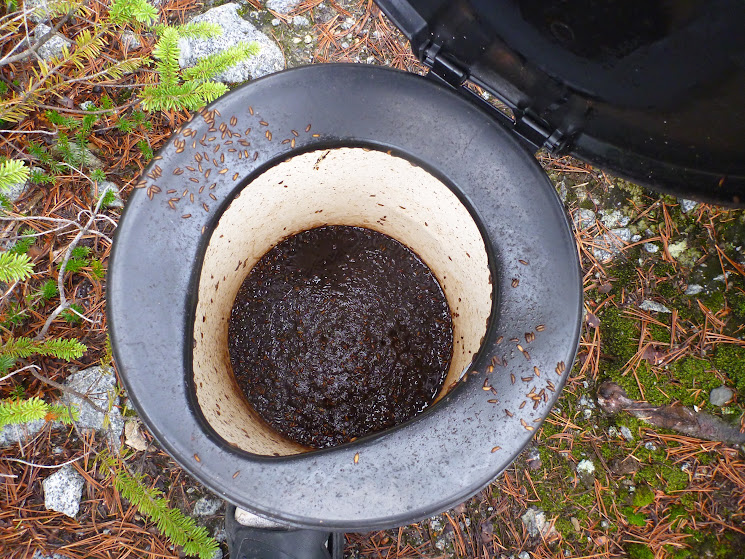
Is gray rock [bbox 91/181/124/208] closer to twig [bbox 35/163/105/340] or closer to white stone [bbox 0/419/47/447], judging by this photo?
twig [bbox 35/163/105/340]

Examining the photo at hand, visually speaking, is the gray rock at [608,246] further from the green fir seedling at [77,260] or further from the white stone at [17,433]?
the white stone at [17,433]

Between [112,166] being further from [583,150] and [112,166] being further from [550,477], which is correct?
[550,477]

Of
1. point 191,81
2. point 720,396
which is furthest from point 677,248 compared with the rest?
point 191,81

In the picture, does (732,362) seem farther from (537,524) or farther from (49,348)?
(49,348)

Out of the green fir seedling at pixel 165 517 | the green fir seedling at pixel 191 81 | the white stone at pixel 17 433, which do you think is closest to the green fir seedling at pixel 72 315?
the white stone at pixel 17 433

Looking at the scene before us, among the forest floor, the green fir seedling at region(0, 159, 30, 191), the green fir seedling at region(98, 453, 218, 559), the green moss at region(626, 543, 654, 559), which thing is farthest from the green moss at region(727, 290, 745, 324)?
the green fir seedling at region(0, 159, 30, 191)

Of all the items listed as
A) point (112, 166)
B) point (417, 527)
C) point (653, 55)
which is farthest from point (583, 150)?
point (112, 166)
